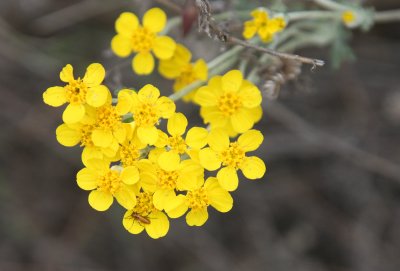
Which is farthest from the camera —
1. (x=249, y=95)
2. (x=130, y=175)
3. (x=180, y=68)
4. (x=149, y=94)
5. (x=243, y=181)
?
(x=243, y=181)

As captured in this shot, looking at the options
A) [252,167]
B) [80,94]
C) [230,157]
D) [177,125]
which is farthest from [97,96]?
[252,167]

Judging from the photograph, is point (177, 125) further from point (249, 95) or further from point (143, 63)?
point (143, 63)

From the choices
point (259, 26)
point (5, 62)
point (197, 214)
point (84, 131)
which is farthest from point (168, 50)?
point (5, 62)

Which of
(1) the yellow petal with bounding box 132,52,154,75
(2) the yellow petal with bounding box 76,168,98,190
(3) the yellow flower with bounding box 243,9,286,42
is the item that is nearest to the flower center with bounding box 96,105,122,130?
(2) the yellow petal with bounding box 76,168,98,190

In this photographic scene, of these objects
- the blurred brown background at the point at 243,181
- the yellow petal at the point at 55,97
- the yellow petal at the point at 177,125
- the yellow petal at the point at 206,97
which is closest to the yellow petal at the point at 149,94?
the yellow petal at the point at 177,125

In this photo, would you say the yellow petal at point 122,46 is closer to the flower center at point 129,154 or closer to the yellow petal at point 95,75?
the yellow petal at point 95,75

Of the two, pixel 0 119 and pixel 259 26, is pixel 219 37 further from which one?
pixel 0 119
